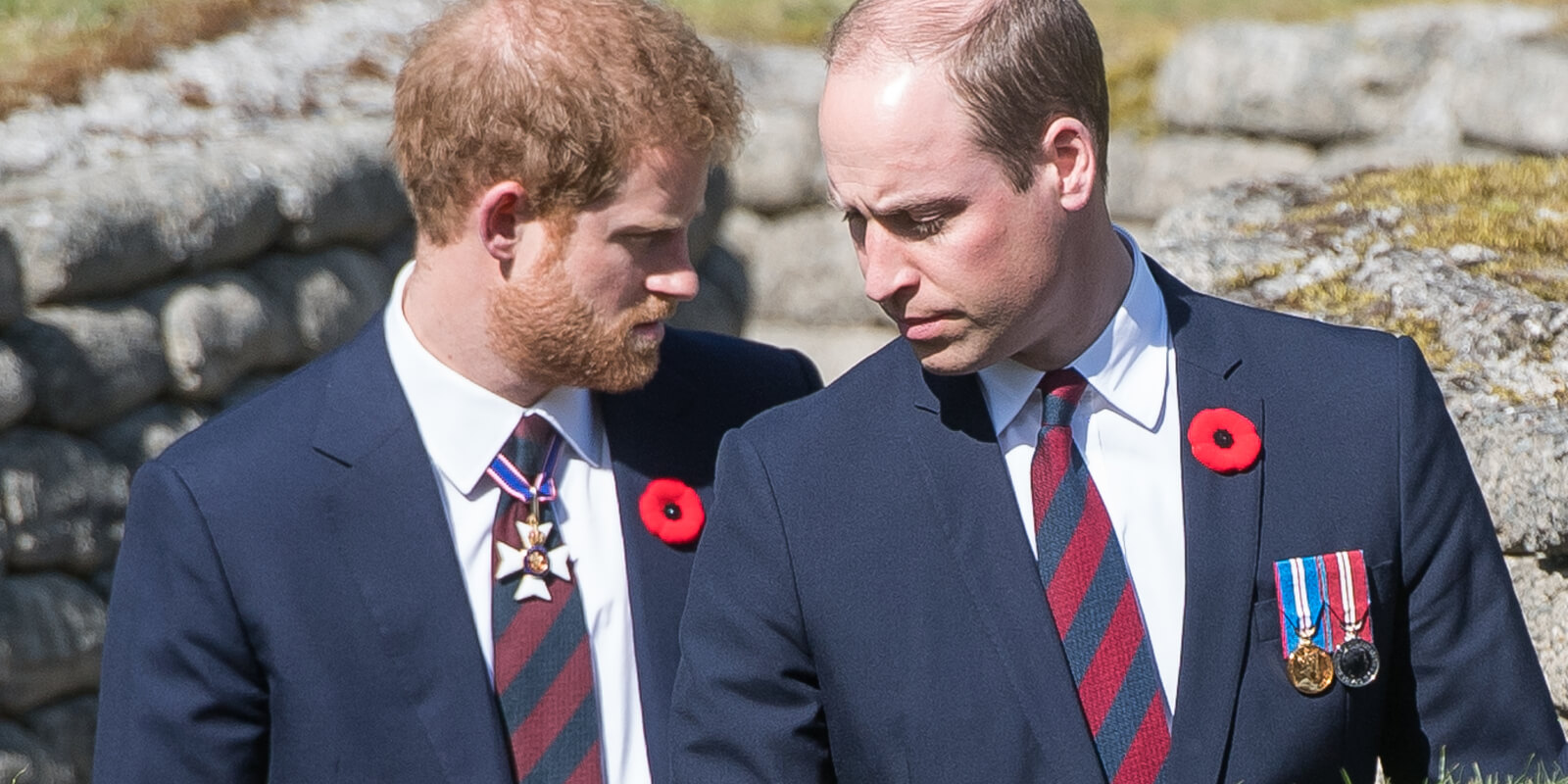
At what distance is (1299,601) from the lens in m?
2.22

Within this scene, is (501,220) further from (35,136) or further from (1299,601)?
(35,136)

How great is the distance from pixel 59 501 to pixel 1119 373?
3396 mm

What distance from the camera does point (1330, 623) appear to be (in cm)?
220

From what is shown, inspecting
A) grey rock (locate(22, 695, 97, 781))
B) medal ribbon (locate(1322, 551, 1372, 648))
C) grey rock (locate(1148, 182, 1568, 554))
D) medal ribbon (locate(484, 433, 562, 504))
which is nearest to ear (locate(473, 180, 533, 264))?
medal ribbon (locate(484, 433, 562, 504))

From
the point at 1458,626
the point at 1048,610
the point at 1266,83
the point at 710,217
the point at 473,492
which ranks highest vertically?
the point at 1266,83

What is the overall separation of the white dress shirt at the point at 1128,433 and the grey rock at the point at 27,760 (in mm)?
3228

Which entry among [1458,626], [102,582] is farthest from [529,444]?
[102,582]

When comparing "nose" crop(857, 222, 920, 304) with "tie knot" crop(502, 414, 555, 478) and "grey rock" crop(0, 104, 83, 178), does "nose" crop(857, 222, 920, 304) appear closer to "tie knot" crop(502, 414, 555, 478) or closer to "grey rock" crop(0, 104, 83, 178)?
"tie knot" crop(502, 414, 555, 478)

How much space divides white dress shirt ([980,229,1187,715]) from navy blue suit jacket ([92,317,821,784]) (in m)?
0.66

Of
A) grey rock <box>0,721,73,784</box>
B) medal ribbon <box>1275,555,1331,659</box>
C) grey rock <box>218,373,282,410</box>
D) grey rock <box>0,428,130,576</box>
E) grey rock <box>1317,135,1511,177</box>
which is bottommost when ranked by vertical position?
grey rock <box>0,721,73,784</box>

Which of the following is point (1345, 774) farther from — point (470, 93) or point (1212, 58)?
point (1212, 58)

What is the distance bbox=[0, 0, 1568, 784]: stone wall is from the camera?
14.9 feet

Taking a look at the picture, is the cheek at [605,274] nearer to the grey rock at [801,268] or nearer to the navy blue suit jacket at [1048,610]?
the navy blue suit jacket at [1048,610]

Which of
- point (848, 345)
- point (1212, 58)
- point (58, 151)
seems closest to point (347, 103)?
point (58, 151)
